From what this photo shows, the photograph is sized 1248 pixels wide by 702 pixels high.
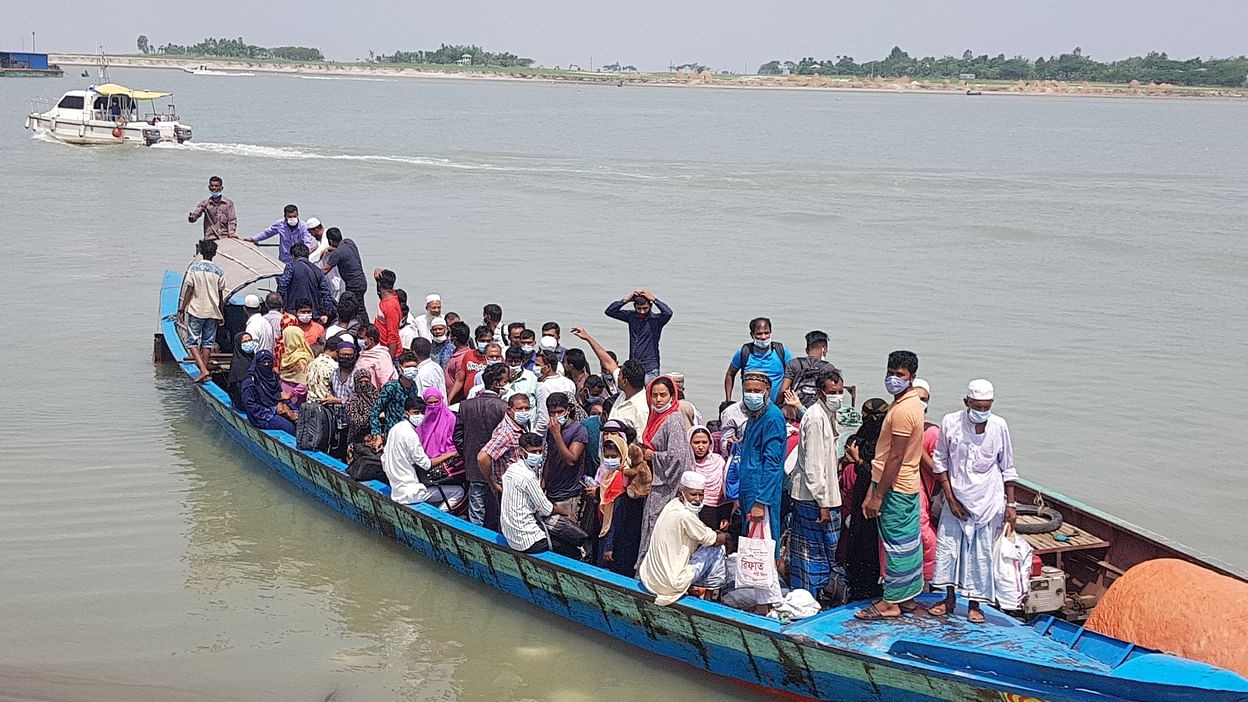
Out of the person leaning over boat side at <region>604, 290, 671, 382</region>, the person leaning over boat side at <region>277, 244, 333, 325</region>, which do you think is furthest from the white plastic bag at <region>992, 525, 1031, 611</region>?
the person leaning over boat side at <region>277, 244, 333, 325</region>

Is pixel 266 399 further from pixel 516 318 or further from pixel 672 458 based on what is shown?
pixel 516 318

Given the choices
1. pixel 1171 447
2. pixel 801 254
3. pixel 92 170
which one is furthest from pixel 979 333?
pixel 92 170

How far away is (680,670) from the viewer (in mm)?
7809

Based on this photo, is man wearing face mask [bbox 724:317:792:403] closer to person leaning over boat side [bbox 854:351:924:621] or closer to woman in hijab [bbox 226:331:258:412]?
person leaning over boat side [bbox 854:351:924:621]

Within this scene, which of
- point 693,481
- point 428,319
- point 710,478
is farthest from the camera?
point 428,319

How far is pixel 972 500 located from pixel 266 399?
249 inches

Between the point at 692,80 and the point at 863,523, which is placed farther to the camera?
the point at 692,80

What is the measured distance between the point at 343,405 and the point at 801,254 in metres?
16.2

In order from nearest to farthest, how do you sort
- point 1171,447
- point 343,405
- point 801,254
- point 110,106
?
point 343,405
point 1171,447
point 801,254
point 110,106

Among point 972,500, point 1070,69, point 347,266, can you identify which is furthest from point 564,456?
point 1070,69

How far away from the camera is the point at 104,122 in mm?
40875

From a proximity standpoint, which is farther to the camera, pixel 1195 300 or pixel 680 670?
pixel 1195 300

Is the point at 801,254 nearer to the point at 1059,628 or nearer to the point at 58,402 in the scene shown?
A: the point at 58,402

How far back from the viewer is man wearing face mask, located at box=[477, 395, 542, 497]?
26.0 ft
